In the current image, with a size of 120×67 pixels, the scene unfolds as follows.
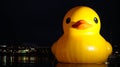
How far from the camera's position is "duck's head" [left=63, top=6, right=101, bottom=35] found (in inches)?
598

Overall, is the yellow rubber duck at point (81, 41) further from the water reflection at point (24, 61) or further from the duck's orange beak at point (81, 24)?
the water reflection at point (24, 61)

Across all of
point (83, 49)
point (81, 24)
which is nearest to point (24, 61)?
point (83, 49)

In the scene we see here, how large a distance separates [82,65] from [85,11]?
2.44 m

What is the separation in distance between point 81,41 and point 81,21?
81 centimetres

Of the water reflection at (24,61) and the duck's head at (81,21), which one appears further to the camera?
the water reflection at (24,61)

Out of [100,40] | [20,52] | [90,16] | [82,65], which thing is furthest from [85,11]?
[20,52]

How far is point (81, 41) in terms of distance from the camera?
49.9 feet

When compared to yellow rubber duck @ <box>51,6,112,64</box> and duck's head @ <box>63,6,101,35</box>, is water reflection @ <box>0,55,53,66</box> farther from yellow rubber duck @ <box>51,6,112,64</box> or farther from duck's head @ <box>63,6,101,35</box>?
duck's head @ <box>63,6,101,35</box>

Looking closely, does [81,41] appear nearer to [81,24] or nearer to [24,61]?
[81,24]

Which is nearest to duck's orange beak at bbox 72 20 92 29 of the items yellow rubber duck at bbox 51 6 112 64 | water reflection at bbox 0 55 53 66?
yellow rubber duck at bbox 51 6 112 64

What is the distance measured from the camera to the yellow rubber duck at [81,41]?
15102 mm

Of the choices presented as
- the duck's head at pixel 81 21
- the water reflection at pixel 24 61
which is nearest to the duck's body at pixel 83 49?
the duck's head at pixel 81 21

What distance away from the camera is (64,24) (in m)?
16.0


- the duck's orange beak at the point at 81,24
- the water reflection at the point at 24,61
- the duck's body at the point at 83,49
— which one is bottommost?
the water reflection at the point at 24,61
